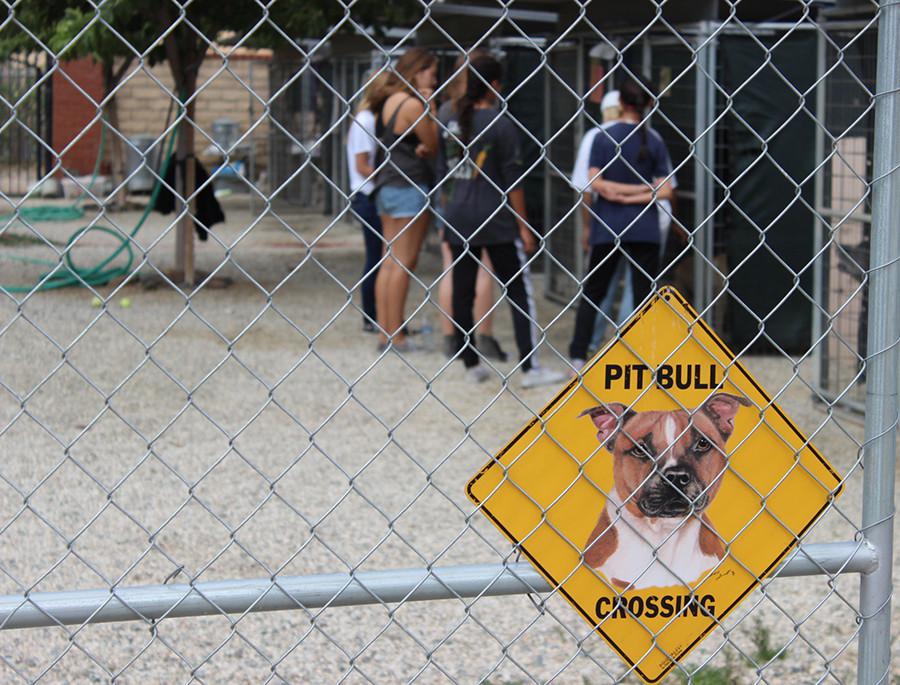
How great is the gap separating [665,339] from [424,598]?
0.67 m

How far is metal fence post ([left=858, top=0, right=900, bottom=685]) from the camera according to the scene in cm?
243

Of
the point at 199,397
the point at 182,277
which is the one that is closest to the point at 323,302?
the point at 182,277

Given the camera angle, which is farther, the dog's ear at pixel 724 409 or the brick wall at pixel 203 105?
the brick wall at pixel 203 105

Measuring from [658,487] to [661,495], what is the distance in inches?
0.7

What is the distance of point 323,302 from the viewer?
10.7 metres

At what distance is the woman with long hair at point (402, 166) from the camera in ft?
23.8

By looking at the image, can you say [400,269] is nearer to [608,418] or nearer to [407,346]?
[407,346]

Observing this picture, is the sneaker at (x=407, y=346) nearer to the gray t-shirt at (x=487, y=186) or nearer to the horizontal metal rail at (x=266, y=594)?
the gray t-shirt at (x=487, y=186)

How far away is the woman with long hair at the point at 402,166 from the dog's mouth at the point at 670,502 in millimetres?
4717

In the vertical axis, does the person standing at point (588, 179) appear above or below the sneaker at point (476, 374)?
above

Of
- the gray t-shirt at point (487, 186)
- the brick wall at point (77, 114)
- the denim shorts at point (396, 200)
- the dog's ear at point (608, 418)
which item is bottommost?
the brick wall at point (77, 114)

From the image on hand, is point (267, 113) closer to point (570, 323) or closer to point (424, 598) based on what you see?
point (424, 598)

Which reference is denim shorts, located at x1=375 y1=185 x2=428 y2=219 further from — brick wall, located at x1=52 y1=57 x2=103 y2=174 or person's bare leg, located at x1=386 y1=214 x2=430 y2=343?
brick wall, located at x1=52 y1=57 x2=103 y2=174

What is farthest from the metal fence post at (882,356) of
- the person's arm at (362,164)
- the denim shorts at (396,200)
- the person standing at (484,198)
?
the person's arm at (362,164)
